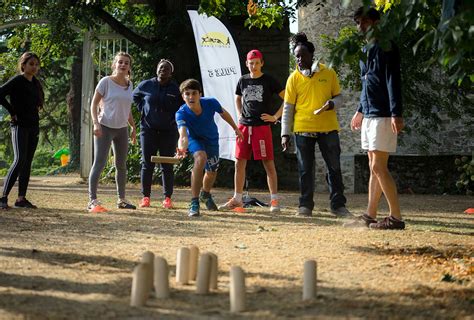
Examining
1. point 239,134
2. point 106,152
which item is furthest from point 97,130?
point 239,134

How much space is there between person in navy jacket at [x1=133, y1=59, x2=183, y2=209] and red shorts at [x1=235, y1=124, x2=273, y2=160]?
881 millimetres

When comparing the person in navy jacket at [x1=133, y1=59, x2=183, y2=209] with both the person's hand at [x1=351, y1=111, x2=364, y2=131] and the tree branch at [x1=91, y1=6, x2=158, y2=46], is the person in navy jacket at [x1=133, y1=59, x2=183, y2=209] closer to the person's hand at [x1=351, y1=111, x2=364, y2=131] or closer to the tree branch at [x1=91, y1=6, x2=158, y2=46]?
the person's hand at [x1=351, y1=111, x2=364, y2=131]

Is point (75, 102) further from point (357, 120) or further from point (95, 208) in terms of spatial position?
point (357, 120)

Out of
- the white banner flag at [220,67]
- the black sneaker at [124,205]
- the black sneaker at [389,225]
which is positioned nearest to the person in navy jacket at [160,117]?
the black sneaker at [124,205]

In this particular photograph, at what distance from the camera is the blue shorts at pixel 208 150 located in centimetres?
986

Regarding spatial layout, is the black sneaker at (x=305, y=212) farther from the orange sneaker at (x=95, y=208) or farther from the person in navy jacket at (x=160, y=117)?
the orange sneaker at (x=95, y=208)

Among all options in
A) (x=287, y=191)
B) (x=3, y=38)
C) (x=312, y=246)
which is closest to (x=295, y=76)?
(x=312, y=246)

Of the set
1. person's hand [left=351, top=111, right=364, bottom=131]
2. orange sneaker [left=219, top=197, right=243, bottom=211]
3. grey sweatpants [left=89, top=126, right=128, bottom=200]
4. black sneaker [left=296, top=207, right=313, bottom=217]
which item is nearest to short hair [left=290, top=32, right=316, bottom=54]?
person's hand [left=351, top=111, right=364, bottom=131]

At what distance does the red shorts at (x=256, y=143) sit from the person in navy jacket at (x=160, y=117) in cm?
88

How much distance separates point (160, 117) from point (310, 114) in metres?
1.94

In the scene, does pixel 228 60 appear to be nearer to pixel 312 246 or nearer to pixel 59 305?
A: pixel 312 246

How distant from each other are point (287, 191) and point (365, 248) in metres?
10.1

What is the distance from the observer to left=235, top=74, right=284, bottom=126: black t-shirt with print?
10375 mm

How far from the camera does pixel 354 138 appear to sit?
725 inches
